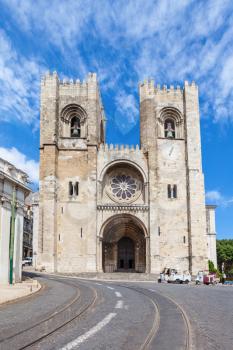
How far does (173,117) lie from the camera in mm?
41688

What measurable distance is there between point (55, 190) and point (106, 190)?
5.04m

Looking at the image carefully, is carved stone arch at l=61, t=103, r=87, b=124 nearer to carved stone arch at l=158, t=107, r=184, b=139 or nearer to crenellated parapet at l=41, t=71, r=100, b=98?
crenellated parapet at l=41, t=71, r=100, b=98

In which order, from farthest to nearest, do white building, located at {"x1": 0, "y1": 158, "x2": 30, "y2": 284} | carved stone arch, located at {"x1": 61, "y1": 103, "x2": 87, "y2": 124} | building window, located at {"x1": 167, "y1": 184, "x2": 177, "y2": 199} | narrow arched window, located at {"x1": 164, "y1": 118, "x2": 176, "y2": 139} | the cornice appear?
narrow arched window, located at {"x1": 164, "y1": 118, "x2": 176, "y2": 139} < carved stone arch, located at {"x1": 61, "y1": 103, "x2": 87, "y2": 124} < building window, located at {"x1": 167, "y1": 184, "x2": 177, "y2": 199} < the cornice < white building, located at {"x1": 0, "y1": 158, "x2": 30, "y2": 284}

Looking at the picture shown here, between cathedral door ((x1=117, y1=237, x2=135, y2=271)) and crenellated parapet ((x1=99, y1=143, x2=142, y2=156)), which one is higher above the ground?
crenellated parapet ((x1=99, y1=143, x2=142, y2=156))

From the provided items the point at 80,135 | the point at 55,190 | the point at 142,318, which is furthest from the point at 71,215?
the point at 142,318

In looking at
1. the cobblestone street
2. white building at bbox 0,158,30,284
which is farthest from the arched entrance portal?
the cobblestone street

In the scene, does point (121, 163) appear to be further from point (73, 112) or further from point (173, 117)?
point (173, 117)

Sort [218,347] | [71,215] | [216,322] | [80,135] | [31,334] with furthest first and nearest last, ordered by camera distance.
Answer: [80,135] → [71,215] → [216,322] → [31,334] → [218,347]

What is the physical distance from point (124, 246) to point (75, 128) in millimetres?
12803

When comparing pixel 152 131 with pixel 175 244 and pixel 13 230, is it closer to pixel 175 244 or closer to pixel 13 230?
pixel 175 244

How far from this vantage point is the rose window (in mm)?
40000

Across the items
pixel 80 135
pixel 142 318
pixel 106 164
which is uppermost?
pixel 80 135

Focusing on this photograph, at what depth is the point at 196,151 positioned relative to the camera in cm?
3984

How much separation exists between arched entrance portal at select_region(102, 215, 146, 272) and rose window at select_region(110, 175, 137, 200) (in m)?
2.38
